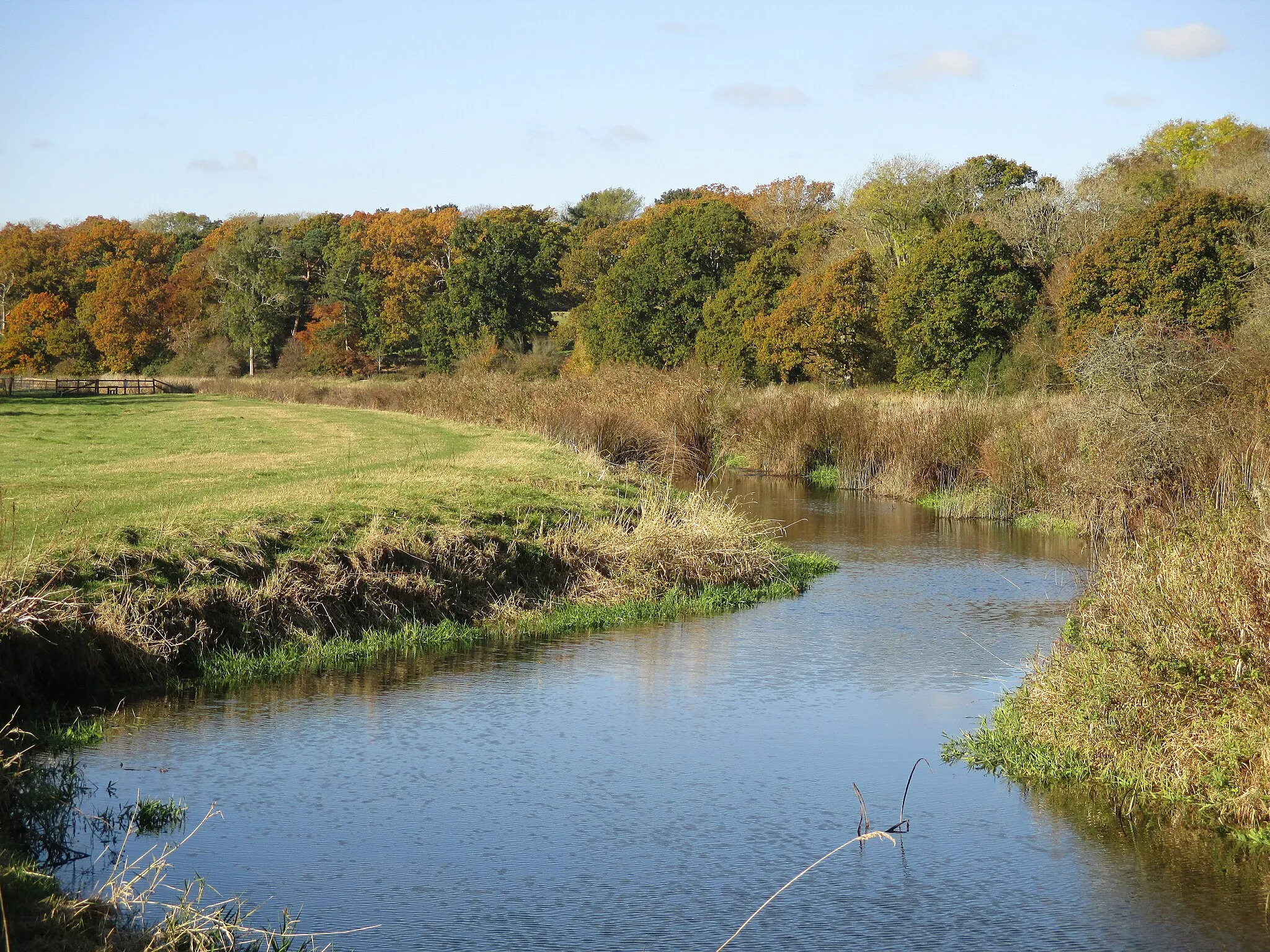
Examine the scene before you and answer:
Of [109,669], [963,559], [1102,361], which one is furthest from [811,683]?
[1102,361]

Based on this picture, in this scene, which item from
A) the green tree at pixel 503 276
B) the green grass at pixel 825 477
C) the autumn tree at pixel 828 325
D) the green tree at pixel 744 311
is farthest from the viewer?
the green tree at pixel 503 276

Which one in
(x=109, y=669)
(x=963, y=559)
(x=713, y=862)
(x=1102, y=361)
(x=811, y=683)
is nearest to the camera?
(x=713, y=862)

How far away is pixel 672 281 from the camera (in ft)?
182

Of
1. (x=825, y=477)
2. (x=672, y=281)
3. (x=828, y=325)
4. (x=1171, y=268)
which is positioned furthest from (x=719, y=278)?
(x=825, y=477)

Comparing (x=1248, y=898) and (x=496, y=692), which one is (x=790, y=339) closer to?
(x=496, y=692)

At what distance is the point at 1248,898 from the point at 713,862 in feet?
11.4

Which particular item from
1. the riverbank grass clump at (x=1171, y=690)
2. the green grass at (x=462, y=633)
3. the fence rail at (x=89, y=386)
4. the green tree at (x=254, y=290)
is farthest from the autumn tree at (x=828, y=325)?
the green tree at (x=254, y=290)

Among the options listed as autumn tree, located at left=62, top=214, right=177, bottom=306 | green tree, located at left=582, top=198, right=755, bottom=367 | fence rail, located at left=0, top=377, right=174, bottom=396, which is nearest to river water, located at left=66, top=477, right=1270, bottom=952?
green tree, located at left=582, top=198, right=755, bottom=367

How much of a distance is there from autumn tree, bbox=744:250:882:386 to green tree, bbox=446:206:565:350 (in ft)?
72.2

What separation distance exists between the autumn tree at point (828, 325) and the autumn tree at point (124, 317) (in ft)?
152

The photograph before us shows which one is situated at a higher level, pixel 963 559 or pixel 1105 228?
pixel 1105 228

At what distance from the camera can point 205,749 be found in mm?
10898

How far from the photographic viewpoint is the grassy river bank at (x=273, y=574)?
1002cm

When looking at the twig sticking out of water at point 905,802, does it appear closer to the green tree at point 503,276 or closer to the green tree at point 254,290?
the green tree at point 503,276
